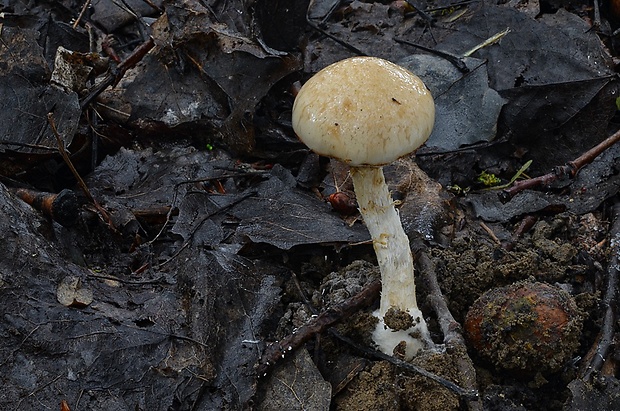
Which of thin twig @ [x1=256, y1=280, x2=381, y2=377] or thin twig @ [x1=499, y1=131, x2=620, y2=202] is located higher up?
thin twig @ [x1=499, y1=131, x2=620, y2=202]

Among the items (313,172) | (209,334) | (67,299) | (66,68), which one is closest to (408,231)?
(313,172)

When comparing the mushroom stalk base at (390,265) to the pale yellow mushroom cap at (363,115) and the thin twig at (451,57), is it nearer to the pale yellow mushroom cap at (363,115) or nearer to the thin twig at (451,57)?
the pale yellow mushroom cap at (363,115)

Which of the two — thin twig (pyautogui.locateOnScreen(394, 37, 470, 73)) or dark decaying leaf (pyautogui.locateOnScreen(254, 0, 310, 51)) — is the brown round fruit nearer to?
thin twig (pyautogui.locateOnScreen(394, 37, 470, 73))

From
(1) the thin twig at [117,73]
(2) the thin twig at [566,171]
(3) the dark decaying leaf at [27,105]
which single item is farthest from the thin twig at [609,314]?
(1) the thin twig at [117,73]

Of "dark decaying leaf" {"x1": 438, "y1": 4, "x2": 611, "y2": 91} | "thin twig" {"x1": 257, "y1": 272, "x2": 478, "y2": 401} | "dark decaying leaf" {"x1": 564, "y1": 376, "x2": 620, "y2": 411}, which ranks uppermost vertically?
"dark decaying leaf" {"x1": 438, "y1": 4, "x2": 611, "y2": 91}

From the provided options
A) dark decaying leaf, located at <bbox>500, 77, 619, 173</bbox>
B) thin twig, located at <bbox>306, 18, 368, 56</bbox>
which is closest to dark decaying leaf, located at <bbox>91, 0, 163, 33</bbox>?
thin twig, located at <bbox>306, 18, 368, 56</bbox>

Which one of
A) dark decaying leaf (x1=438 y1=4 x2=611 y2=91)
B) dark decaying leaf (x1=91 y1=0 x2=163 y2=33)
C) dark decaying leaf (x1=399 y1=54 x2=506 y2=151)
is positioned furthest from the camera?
dark decaying leaf (x1=91 y1=0 x2=163 y2=33)
